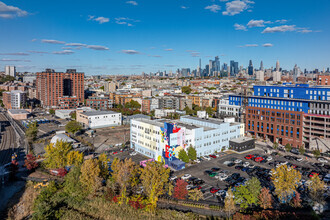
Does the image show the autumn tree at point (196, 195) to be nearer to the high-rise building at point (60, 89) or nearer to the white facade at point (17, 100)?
the high-rise building at point (60, 89)

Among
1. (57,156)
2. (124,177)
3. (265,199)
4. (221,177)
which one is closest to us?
(265,199)

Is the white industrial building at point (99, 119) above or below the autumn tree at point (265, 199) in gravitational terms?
above

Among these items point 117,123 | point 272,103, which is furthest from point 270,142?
point 117,123

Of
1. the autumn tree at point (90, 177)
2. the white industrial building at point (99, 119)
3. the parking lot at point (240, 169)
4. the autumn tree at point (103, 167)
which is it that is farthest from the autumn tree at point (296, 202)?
the white industrial building at point (99, 119)

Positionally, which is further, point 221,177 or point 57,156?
point 57,156

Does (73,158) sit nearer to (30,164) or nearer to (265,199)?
(30,164)

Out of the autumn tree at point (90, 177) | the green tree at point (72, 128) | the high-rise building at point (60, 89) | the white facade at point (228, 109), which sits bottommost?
the autumn tree at point (90, 177)

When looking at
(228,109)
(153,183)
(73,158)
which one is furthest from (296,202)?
(228,109)
